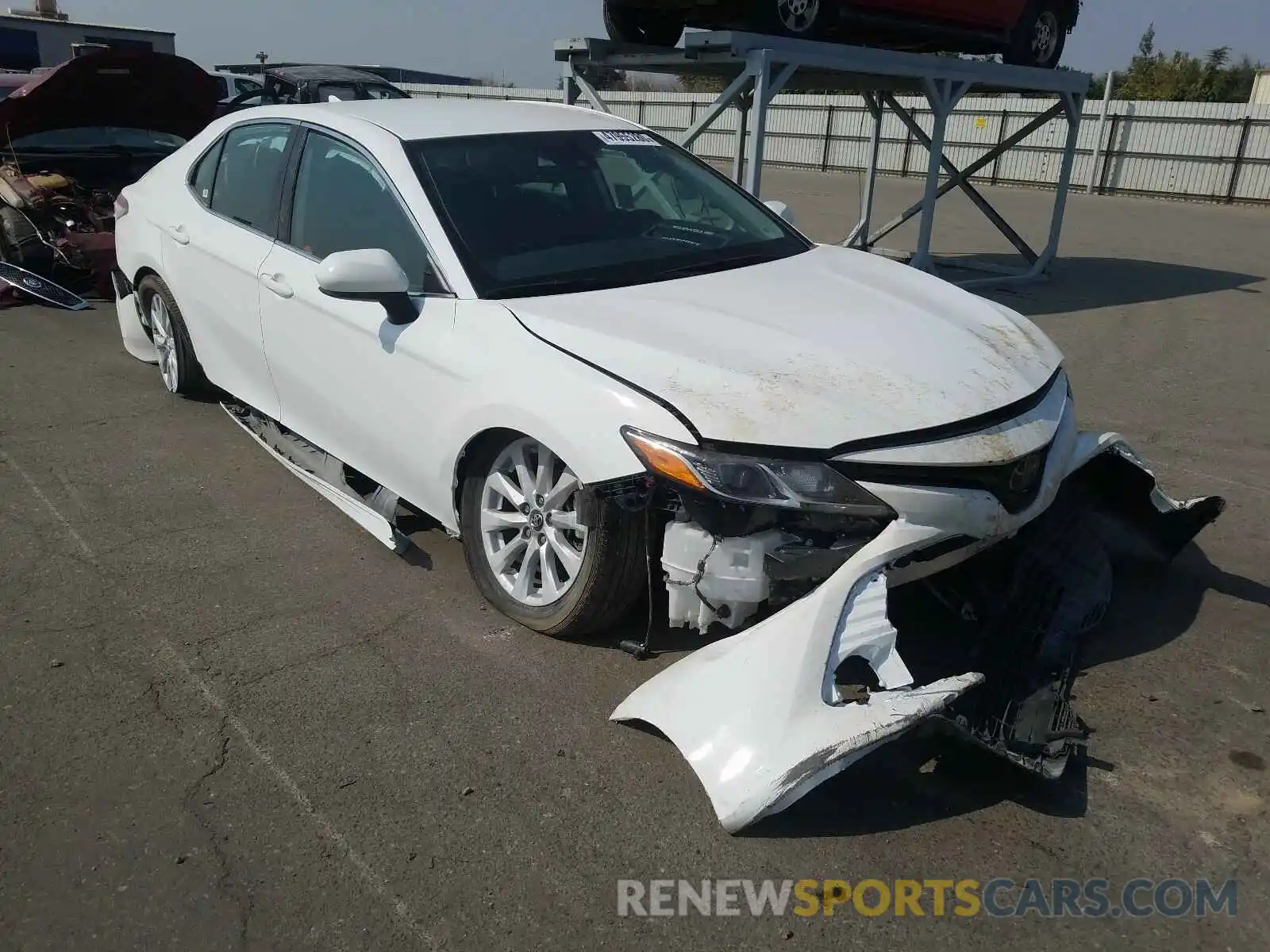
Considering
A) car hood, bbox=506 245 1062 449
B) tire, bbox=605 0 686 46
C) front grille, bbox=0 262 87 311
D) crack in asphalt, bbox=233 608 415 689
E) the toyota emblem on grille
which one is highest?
tire, bbox=605 0 686 46

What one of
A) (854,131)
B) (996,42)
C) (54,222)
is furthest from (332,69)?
(854,131)

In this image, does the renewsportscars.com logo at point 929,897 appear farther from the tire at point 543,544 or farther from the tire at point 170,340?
the tire at point 170,340

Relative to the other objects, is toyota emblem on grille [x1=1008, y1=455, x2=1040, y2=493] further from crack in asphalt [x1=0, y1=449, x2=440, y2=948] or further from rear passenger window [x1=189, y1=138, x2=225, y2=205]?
rear passenger window [x1=189, y1=138, x2=225, y2=205]

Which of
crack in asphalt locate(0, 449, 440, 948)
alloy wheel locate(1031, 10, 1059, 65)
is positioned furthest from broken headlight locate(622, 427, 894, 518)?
alloy wheel locate(1031, 10, 1059, 65)

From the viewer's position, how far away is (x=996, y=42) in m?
10.9

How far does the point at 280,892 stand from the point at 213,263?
3319 millimetres

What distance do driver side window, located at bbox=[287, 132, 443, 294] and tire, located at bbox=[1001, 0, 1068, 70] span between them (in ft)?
29.4

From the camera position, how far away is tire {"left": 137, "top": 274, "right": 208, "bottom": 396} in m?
5.44

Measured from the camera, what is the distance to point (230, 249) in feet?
15.3

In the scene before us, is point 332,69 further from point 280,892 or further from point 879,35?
point 280,892

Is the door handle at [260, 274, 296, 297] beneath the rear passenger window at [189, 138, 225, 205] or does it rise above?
beneath

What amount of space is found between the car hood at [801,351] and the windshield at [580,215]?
6.9 inches

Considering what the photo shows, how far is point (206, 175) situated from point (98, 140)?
17.1ft

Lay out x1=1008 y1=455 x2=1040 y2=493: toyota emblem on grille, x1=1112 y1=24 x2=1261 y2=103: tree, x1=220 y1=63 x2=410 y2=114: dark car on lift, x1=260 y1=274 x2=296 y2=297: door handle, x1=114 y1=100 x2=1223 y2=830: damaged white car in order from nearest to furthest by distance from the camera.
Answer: x1=114 y1=100 x2=1223 y2=830: damaged white car → x1=1008 y1=455 x2=1040 y2=493: toyota emblem on grille → x1=260 y1=274 x2=296 y2=297: door handle → x1=220 y1=63 x2=410 y2=114: dark car on lift → x1=1112 y1=24 x2=1261 y2=103: tree
